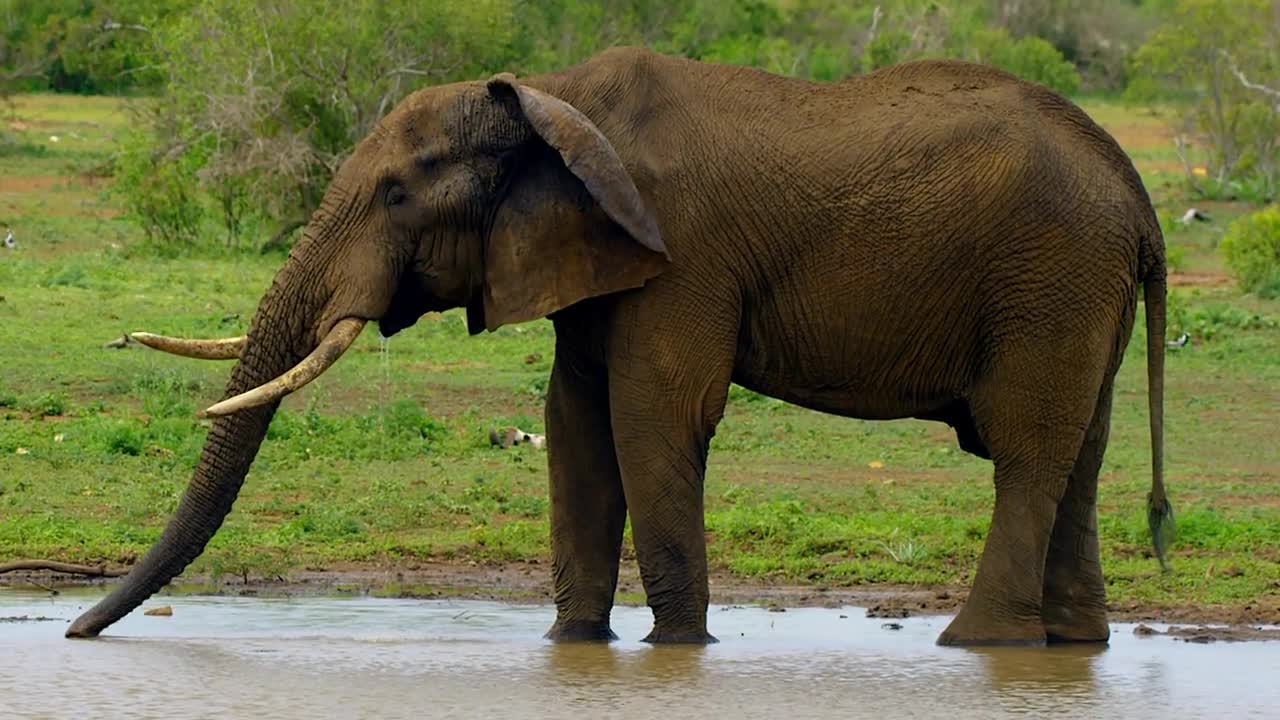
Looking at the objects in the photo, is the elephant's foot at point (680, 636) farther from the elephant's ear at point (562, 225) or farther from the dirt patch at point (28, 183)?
the dirt patch at point (28, 183)

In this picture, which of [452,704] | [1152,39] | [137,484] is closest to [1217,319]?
[137,484]

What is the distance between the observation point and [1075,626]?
26.9 feet

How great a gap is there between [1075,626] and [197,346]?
10.2ft

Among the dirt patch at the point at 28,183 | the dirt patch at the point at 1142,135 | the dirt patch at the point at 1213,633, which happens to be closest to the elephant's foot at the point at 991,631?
the dirt patch at the point at 1213,633

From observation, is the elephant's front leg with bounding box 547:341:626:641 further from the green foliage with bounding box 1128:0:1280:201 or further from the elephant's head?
the green foliage with bounding box 1128:0:1280:201

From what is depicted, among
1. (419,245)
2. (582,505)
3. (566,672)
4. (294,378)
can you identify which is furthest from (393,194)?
(566,672)

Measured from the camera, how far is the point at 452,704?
6699 mm


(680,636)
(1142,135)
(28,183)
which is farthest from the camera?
(1142,135)

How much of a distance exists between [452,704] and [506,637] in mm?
1505

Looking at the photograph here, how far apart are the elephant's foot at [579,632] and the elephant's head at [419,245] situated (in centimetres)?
115

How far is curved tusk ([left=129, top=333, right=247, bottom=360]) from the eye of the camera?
7.13 m

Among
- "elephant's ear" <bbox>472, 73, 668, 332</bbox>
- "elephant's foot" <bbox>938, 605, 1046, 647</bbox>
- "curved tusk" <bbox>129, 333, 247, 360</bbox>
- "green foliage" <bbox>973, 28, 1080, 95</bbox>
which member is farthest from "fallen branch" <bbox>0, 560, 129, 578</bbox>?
"green foliage" <bbox>973, 28, 1080, 95</bbox>

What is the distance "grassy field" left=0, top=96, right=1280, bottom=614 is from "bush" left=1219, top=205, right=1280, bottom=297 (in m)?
1.92

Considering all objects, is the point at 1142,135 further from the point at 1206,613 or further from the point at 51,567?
the point at 51,567
